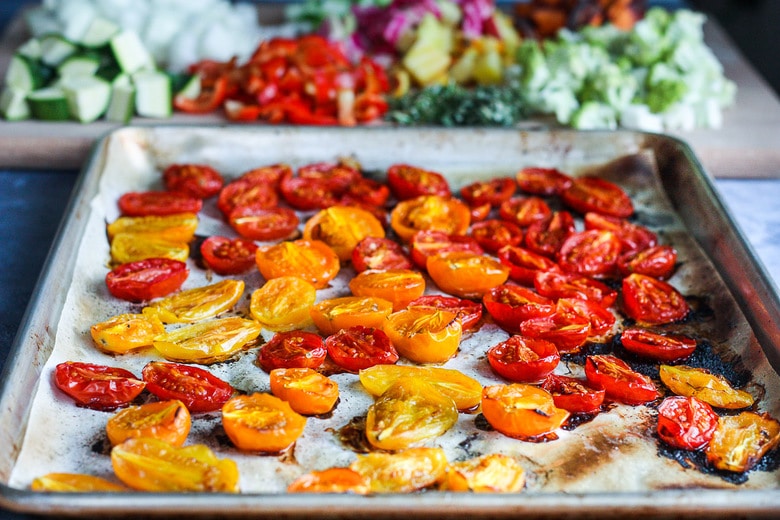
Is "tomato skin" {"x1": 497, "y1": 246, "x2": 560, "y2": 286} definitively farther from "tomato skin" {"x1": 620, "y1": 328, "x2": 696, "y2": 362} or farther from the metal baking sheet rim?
the metal baking sheet rim

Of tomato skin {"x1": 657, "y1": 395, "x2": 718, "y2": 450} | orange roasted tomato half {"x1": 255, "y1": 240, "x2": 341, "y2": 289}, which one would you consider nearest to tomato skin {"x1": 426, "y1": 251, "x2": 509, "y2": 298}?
orange roasted tomato half {"x1": 255, "y1": 240, "x2": 341, "y2": 289}

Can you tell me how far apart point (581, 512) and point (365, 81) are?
2351mm

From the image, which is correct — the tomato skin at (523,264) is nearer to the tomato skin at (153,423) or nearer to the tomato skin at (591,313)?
the tomato skin at (591,313)

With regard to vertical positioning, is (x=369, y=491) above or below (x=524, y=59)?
below

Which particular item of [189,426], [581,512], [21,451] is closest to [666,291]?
[581,512]

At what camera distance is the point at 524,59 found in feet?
11.8

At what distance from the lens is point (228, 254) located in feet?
8.20

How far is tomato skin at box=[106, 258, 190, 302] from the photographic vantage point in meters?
2.30

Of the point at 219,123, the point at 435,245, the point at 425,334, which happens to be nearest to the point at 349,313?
the point at 425,334

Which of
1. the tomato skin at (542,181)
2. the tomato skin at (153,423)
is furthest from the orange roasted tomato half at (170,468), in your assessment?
the tomato skin at (542,181)

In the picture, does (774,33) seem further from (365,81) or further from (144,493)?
(144,493)

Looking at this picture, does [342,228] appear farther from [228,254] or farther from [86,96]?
[86,96]

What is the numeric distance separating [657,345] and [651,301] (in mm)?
221

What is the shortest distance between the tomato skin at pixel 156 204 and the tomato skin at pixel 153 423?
96cm
